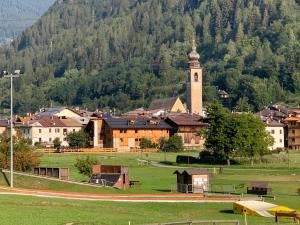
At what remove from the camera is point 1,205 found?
154 ft

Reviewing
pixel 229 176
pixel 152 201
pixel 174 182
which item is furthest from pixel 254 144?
pixel 152 201

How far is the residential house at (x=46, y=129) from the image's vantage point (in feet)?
559

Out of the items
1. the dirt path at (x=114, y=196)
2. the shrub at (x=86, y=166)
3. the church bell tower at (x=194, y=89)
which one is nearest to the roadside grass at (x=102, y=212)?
the dirt path at (x=114, y=196)

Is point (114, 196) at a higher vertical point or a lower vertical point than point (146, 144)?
lower

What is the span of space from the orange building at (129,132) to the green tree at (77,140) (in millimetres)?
4703

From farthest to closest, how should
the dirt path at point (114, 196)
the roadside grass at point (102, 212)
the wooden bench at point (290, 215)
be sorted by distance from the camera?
the dirt path at point (114, 196) → the wooden bench at point (290, 215) → the roadside grass at point (102, 212)

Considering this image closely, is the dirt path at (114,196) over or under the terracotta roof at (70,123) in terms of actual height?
under

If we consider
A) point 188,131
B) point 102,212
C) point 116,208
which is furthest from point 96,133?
point 102,212

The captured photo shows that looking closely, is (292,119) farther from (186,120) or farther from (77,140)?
(77,140)

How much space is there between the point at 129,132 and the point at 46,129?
80.7ft

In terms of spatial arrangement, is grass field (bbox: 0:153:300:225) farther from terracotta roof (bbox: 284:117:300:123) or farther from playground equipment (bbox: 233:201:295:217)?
terracotta roof (bbox: 284:117:300:123)

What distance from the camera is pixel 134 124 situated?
516ft

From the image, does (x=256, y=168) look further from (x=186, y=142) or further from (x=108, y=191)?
(x=186, y=142)

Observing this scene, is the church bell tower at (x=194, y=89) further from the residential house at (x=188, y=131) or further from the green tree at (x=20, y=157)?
the green tree at (x=20, y=157)
